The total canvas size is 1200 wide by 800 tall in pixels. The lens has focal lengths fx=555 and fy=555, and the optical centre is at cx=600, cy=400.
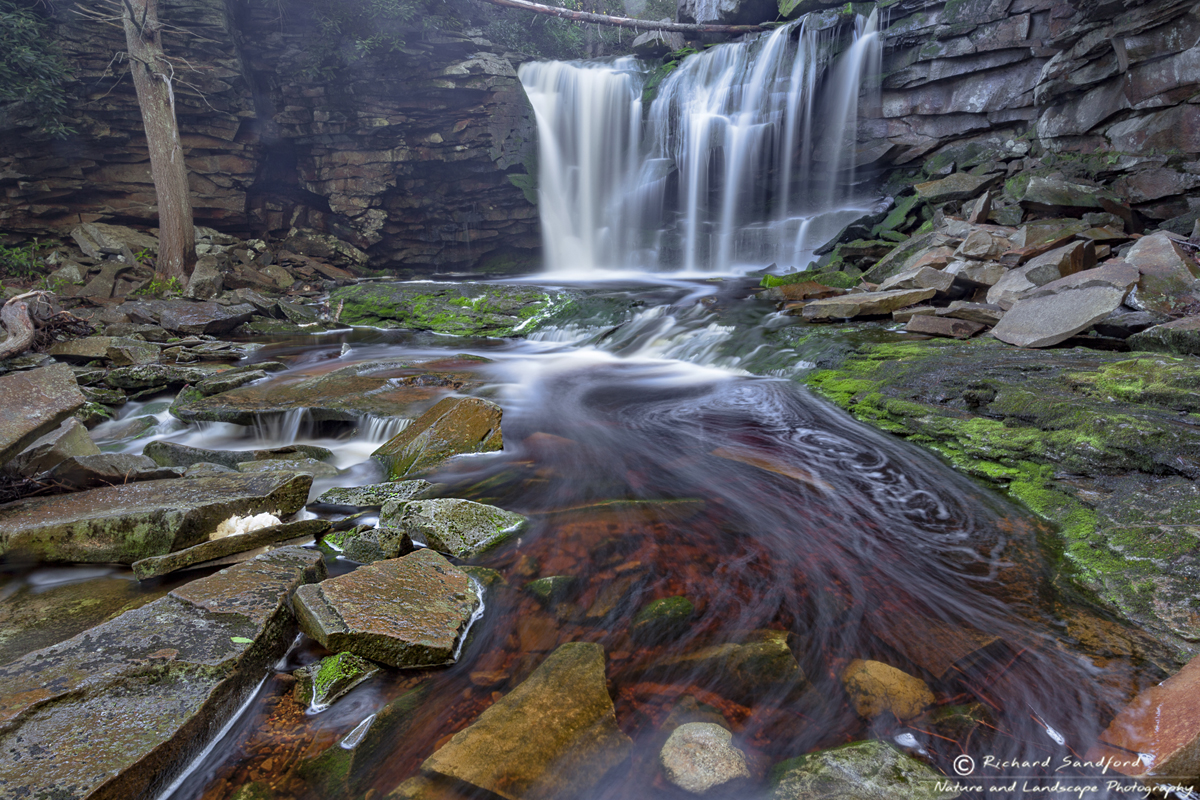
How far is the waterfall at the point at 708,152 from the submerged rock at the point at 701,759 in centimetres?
1470

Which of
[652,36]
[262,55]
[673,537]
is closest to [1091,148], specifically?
[673,537]

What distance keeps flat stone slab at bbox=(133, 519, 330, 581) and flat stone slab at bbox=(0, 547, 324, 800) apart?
44cm

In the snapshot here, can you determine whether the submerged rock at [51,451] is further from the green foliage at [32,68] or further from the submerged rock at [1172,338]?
the green foliage at [32,68]

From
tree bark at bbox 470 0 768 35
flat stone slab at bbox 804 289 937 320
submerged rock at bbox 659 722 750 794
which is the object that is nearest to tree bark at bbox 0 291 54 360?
submerged rock at bbox 659 722 750 794

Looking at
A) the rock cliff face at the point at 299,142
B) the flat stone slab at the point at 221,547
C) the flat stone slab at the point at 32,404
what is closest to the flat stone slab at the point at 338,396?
the flat stone slab at the point at 32,404

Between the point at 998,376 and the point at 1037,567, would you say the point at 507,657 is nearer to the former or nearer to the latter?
the point at 1037,567

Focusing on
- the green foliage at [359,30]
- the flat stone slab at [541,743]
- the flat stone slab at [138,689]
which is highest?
the green foliage at [359,30]

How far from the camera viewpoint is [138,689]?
187 centimetres

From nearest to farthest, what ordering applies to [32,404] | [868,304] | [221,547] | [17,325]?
[221,547] → [32,404] → [17,325] → [868,304]

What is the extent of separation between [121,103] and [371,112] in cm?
598

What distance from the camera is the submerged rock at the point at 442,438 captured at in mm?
4473

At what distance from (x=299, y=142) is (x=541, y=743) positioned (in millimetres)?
19921

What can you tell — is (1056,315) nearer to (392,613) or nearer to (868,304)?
(868,304)

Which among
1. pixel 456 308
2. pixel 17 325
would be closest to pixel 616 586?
pixel 17 325
